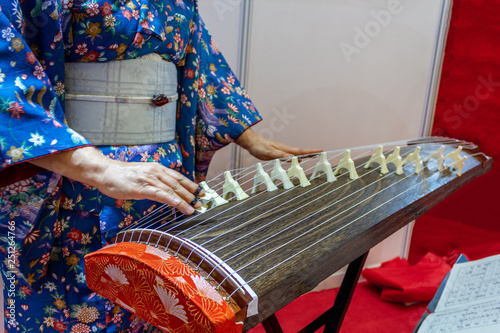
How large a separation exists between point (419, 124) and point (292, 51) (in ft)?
3.30

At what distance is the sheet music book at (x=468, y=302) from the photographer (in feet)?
3.58

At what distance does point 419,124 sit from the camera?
7.97 feet

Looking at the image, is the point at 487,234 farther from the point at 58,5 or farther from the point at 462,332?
the point at 58,5

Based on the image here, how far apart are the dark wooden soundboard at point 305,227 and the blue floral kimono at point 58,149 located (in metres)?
0.27

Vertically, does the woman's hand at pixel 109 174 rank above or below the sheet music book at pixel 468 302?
above

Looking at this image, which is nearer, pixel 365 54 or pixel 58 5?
pixel 58 5

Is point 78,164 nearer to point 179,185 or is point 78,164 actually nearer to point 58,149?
point 58,149

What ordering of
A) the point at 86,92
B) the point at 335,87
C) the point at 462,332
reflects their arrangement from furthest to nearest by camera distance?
the point at 335,87
the point at 462,332
the point at 86,92

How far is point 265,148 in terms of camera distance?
135cm

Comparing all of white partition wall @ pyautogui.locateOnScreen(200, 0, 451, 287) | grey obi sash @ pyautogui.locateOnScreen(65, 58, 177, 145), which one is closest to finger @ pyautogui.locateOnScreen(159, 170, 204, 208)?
grey obi sash @ pyautogui.locateOnScreen(65, 58, 177, 145)

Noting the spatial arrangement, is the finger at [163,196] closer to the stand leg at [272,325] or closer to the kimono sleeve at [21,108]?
the kimono sleeve at [21,108]

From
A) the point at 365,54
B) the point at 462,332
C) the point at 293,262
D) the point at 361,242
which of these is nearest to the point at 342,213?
the point at 361,242

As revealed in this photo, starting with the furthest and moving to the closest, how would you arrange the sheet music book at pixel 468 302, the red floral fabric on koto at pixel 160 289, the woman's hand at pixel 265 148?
the woman's hand at pixel 265 148, the sheet music book at pixel 468 302, the red floral fabric on koto at pixel 160 289

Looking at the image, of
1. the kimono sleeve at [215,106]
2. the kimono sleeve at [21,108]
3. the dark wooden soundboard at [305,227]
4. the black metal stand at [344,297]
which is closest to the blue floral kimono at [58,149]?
the kimono sleeve at [21,108]
